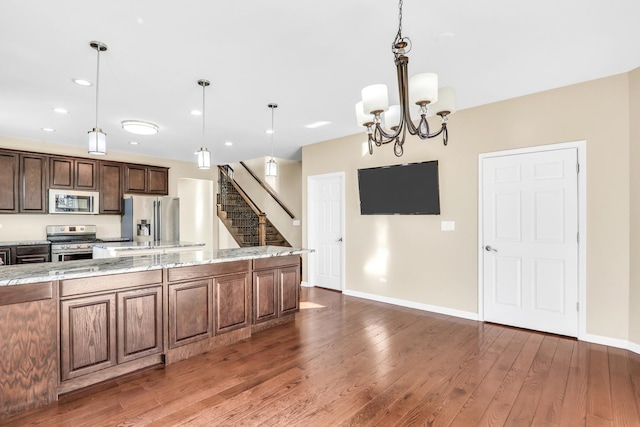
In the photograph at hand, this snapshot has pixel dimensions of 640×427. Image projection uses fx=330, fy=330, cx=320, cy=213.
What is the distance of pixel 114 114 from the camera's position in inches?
159

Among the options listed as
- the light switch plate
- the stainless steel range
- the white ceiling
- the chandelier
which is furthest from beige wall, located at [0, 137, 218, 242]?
the chandelier

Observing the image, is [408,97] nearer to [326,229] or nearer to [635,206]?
[635,206]

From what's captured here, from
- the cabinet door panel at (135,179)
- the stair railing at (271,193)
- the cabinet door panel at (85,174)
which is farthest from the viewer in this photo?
the stair railing at (271,193)

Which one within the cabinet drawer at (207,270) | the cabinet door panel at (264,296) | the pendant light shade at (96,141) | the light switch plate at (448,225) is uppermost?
the pendant light shade at (96,141)

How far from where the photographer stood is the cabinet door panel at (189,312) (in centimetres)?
277

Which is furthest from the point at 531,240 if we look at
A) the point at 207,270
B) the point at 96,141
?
the point at 96,141

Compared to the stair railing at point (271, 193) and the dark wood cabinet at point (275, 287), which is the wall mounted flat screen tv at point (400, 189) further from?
the stair railing at point (271, 193)

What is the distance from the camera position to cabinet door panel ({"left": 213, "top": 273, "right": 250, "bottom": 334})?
3.09 metres

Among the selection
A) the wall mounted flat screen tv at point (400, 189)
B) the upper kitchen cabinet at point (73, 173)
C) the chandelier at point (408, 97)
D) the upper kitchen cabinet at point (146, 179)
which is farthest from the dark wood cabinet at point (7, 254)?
the chandelier at point (408, 97)

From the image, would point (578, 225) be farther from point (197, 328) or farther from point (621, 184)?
point (197, 328)

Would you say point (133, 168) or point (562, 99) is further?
point (133, 168)

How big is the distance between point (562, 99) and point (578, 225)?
4.21 feet

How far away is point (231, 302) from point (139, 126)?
2789 mm

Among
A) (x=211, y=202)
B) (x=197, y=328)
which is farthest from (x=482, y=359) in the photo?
(x=211, y=202)
